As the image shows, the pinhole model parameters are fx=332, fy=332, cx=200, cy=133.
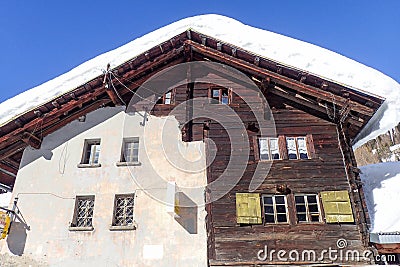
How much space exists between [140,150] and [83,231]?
3.96m

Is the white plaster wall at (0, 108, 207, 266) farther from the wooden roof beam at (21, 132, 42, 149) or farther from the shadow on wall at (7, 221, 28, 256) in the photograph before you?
the wooden roof beam at (21, 132, 42, 149)

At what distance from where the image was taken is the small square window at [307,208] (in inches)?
490

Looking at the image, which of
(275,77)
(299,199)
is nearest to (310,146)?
(299,199)

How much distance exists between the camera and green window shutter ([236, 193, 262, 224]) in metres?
12.3

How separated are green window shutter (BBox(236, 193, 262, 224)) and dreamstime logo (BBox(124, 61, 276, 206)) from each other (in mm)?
443

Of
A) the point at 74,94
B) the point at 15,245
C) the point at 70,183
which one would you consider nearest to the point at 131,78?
the point at 74,94

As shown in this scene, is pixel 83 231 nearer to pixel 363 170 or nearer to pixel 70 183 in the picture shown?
pixel 70 183

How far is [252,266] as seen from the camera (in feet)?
38.2

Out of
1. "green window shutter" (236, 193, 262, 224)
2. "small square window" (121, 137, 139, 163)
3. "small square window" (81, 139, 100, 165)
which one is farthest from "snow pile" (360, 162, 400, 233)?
"small square window" (81, 139, 100, 165)

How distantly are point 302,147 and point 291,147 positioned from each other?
457 millimetres

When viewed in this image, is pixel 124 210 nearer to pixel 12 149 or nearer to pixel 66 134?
pixel 66 134

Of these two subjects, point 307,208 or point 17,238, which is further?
point 17,238
